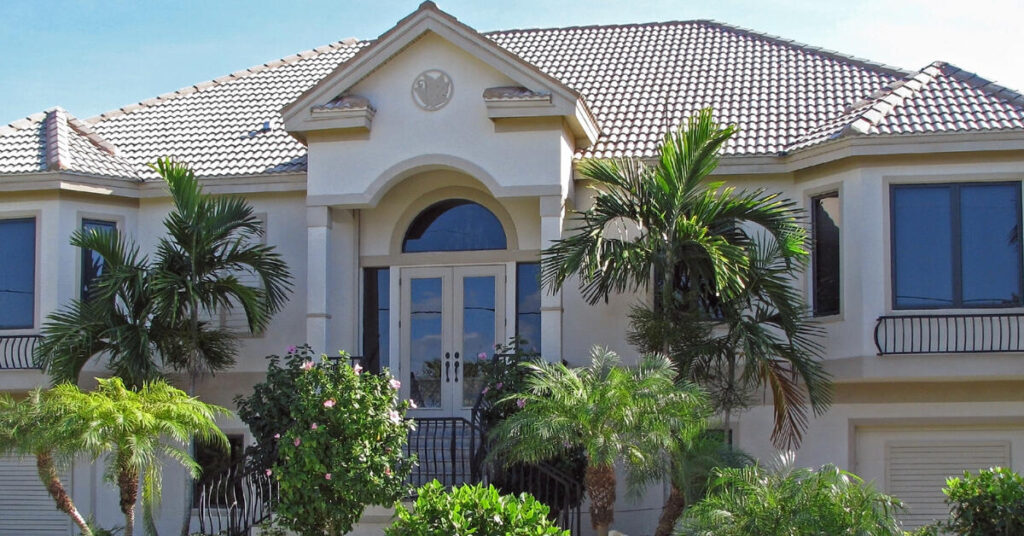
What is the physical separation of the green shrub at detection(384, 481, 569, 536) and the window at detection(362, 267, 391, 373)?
24.1ft

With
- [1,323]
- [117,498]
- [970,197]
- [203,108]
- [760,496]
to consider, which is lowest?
[117,498]

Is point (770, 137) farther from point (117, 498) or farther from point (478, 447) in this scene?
point (117, 498)

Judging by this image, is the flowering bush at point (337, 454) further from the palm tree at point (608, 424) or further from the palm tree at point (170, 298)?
the palm tree at point (170, 298)

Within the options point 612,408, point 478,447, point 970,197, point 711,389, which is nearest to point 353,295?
point 478,447

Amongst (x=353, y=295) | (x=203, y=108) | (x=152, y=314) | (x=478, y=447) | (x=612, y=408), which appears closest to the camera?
(x=612, y=408)

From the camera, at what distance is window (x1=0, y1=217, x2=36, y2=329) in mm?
18875

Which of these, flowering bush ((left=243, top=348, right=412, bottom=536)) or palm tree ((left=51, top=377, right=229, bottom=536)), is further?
flowering bush ((left=243, top=348, right=412, bottom=536))

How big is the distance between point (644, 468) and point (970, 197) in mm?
6868

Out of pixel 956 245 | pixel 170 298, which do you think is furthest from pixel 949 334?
pixel 170 298

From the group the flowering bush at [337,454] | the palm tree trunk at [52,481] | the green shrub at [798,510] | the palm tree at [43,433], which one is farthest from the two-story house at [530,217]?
the green shrub at [798,510]

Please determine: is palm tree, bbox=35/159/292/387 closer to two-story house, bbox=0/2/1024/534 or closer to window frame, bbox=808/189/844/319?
two-story house, bbox=0/2/1024/534

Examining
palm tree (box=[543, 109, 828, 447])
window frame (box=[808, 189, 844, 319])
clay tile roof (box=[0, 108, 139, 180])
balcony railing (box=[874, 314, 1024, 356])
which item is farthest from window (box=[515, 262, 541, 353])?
clay tile roof (box=[0, 108, 139, 180])

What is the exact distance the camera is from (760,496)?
10.8 meters

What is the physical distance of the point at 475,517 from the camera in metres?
11.8
